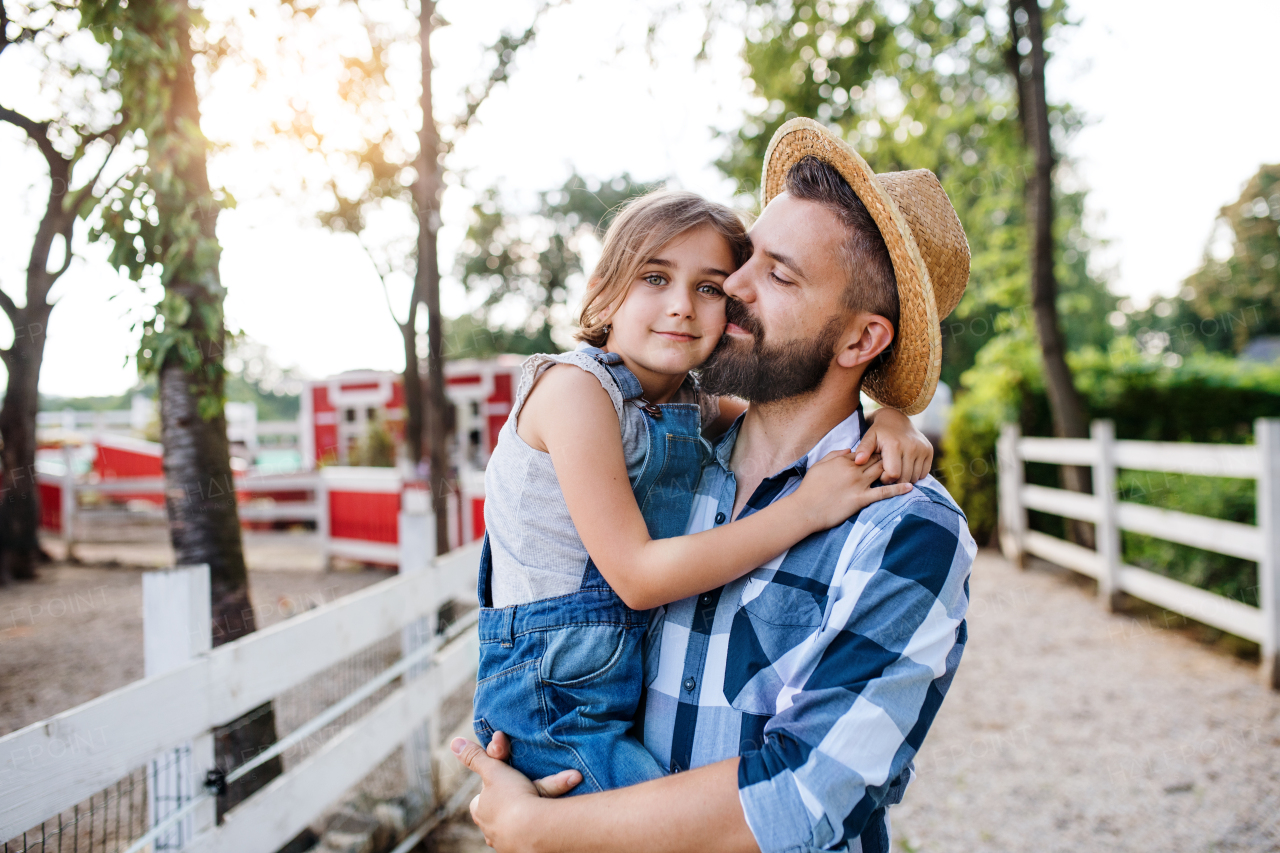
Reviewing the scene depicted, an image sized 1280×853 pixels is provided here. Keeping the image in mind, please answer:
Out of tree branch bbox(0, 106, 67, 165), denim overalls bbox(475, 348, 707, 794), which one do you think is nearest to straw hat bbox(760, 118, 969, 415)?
denim overalls bbox(475, 348, 707, 794)

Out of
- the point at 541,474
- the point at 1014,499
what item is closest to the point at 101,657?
the point at 541,474

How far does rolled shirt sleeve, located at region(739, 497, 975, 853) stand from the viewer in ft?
3.66

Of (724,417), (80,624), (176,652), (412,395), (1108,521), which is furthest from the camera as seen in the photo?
(412,395)

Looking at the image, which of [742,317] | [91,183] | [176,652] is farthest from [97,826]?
[91,183]

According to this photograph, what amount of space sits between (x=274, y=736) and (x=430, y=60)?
570 centimetres

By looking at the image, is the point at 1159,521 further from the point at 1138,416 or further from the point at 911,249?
the point at 911,249

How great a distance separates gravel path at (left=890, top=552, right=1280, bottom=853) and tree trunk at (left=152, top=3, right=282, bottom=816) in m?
2.70

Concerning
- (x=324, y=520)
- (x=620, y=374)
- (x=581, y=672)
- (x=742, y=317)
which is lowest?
(x=324, y=520)

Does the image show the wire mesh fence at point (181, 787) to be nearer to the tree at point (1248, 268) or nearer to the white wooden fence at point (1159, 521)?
the white wooden fence at point (1159, 521)

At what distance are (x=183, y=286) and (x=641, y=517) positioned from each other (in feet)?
6.75

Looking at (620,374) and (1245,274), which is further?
(1245,274)

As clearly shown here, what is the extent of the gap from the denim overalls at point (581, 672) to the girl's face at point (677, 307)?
15 cm

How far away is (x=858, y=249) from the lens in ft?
5.32

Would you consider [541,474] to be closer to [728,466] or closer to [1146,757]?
[728,466]
